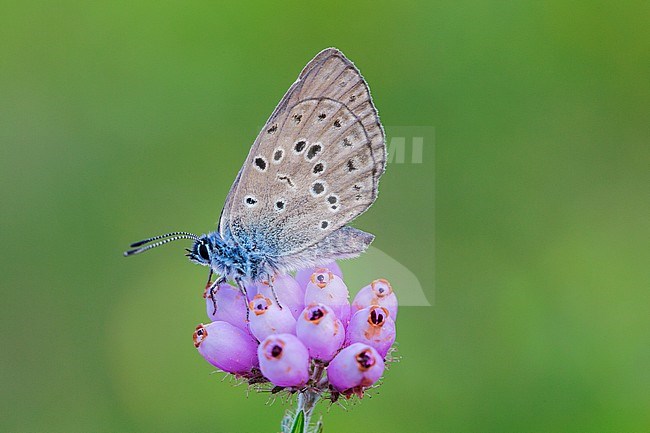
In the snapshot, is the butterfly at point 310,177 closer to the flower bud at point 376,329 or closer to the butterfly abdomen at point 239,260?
the butterfly abdomen at point 239,260

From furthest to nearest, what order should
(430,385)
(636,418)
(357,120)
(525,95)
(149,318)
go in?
1. (525,95)
2. (149,318)
3. (430,385)
4. (636,418)
5. (357,120)

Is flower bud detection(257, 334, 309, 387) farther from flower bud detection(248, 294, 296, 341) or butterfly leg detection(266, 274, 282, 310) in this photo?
butterfly leg detection(266, 274, 282, 310)

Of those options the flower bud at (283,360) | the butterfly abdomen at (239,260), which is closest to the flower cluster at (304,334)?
the flower bud at (283,360)

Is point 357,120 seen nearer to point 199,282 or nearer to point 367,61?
point 199,282

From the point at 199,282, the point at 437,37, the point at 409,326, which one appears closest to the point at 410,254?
the point at 409,326

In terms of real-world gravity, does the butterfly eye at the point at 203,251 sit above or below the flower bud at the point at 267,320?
above

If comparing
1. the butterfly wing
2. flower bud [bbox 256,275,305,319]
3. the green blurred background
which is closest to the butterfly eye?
the butterfly wing
